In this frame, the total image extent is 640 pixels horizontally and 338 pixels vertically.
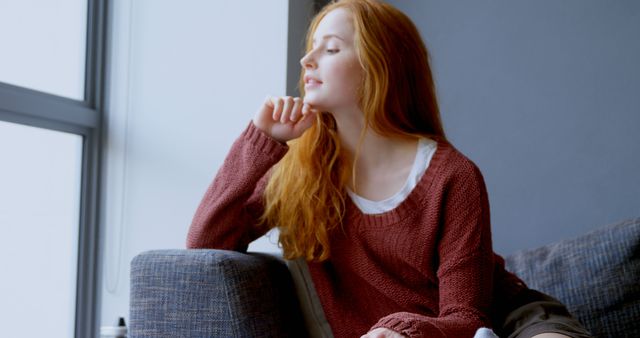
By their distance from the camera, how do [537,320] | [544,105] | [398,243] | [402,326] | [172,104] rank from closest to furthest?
[402,326], [537,320], [398,243], [544,105], [172,104]

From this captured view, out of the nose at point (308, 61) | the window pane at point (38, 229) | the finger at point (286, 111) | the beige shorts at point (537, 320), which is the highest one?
the nose at point (308, 61)

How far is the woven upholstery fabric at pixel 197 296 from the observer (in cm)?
128

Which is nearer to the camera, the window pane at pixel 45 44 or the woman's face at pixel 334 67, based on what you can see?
the woman's face at pixel 334 67

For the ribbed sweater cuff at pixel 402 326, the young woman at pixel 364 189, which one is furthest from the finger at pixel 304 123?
the ribbed sweater cuff at pixel 402 326

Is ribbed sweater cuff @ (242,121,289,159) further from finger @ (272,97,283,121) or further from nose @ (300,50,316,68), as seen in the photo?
nose @ (300,50,316,68)

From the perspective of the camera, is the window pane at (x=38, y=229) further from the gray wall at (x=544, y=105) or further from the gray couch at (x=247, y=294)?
the gray wall at (x=544, y=105)

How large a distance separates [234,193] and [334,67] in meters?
0.29

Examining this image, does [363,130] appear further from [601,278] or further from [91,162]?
[91,162]

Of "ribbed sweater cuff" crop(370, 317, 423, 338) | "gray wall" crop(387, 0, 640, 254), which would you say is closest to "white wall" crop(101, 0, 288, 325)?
"gray wall" crop(387, 0, 640, 254)

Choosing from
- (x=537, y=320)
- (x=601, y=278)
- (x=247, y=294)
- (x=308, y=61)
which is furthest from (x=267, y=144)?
(x=601, y=278)

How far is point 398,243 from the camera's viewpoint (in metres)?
1.39

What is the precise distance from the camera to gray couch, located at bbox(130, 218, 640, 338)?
4.21 ft

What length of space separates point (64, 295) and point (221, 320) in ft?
3.85

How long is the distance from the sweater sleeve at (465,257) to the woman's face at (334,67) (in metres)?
0.25
